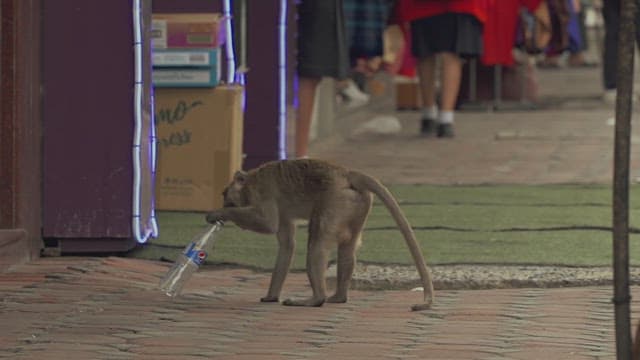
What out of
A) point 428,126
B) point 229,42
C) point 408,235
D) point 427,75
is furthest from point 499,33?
point 408,235

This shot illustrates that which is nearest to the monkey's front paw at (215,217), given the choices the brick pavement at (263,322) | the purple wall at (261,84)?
the brick pavement at (263,322)

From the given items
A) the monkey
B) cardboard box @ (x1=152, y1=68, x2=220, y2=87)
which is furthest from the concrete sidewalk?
cardboard box @ (x1=152, y1=68, x2=220, y2=87)

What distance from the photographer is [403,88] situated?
53.2 ft

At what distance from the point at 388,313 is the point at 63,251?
6.49 ft

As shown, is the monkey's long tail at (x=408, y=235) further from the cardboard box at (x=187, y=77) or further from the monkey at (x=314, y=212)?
the cardboard box at (x=187, y=77)

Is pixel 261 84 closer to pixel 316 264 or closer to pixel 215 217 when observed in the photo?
pixel 215 217

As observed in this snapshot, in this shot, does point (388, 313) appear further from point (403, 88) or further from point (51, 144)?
point (403, 88)

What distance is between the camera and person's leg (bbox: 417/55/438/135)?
13.2m

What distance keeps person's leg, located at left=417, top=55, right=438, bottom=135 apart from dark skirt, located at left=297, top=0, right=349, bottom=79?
6.82 feet

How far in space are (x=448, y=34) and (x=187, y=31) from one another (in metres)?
4.12

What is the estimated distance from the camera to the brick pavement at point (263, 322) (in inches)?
221

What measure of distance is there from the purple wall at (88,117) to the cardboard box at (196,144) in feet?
4.66

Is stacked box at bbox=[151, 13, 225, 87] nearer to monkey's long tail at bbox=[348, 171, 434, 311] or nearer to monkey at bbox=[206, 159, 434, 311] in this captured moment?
monkey at bbox=[206, 159, 434, 311]

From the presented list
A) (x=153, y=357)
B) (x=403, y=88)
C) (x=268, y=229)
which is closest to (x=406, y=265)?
(x=268, y=229)
